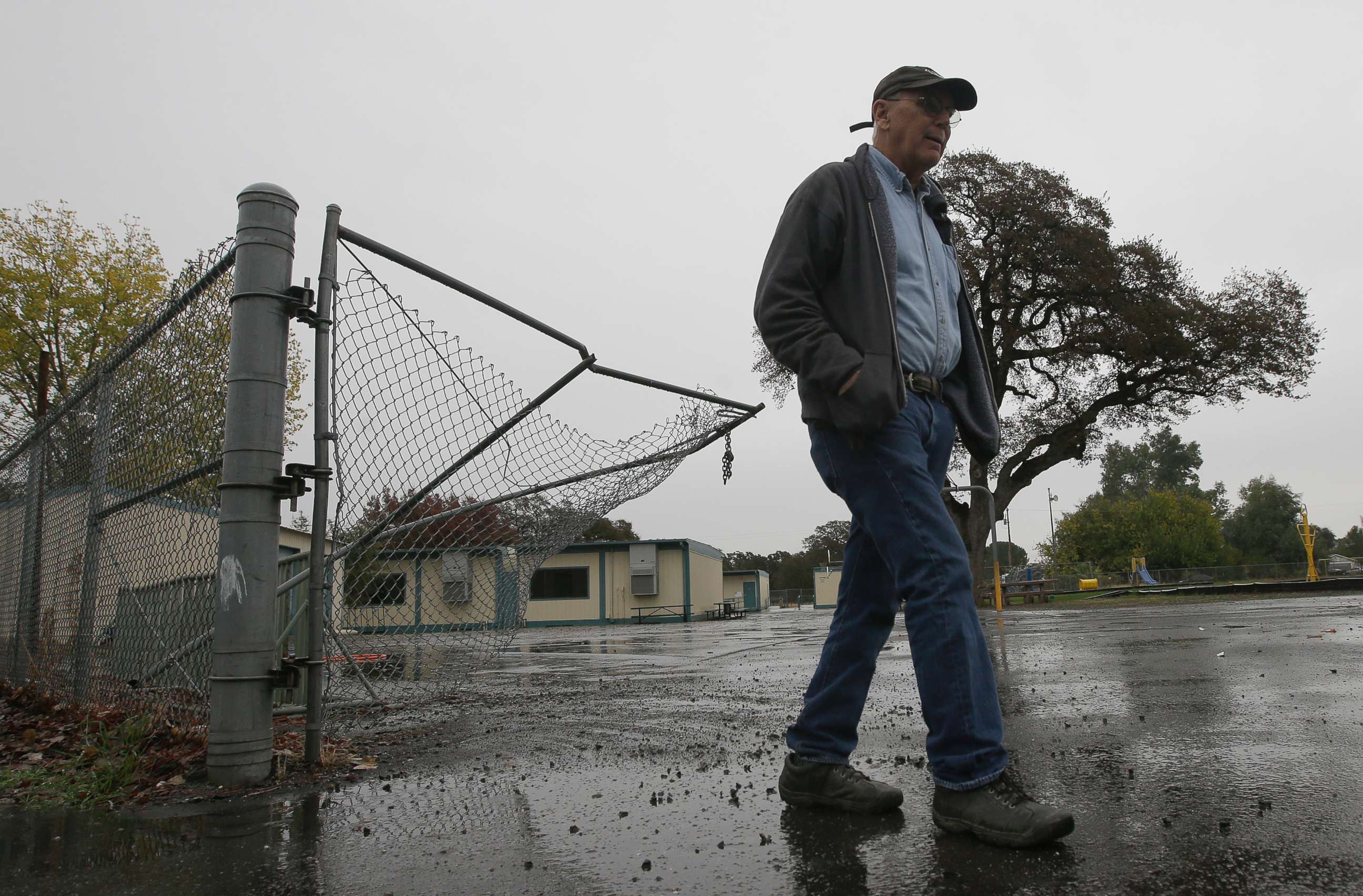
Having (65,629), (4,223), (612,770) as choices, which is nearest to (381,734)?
(612,770)

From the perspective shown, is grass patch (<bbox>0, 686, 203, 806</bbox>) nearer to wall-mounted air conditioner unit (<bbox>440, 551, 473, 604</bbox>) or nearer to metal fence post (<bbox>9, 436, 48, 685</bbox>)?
metal fence post (<bbox>9, 436, 48, 685</bbox>)

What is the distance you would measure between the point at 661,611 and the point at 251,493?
124 feet

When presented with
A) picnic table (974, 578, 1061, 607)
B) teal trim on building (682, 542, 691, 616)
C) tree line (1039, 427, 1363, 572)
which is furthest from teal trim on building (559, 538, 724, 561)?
tree line (1039, 427, 1363, 572)

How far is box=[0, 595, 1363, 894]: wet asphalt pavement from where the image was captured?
2.00m

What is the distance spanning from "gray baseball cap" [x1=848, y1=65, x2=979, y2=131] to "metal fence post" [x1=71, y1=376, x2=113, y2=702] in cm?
424

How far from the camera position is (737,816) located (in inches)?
99.9

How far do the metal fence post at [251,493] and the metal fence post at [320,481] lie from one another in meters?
0.12

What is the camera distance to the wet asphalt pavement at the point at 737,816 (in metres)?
2.00

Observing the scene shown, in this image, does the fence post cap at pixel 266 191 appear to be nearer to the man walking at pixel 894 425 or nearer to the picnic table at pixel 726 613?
the man walking at pixel 894 425

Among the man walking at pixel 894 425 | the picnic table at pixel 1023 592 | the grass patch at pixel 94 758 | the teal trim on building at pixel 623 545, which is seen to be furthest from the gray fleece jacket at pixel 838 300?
the teal trim on building at pixel 623 545

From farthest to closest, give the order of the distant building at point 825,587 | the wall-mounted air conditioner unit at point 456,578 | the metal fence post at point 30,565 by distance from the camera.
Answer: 1. the distant building at point 825,587
2. the metal fence post at point 30,565
3. the wall-mounted air conditioner unit at point 456,578

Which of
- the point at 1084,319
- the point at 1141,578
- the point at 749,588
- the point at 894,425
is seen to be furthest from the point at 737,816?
the point at 749,588

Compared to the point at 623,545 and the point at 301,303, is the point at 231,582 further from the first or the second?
the point at 623,545

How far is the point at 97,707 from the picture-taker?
14.8ft
